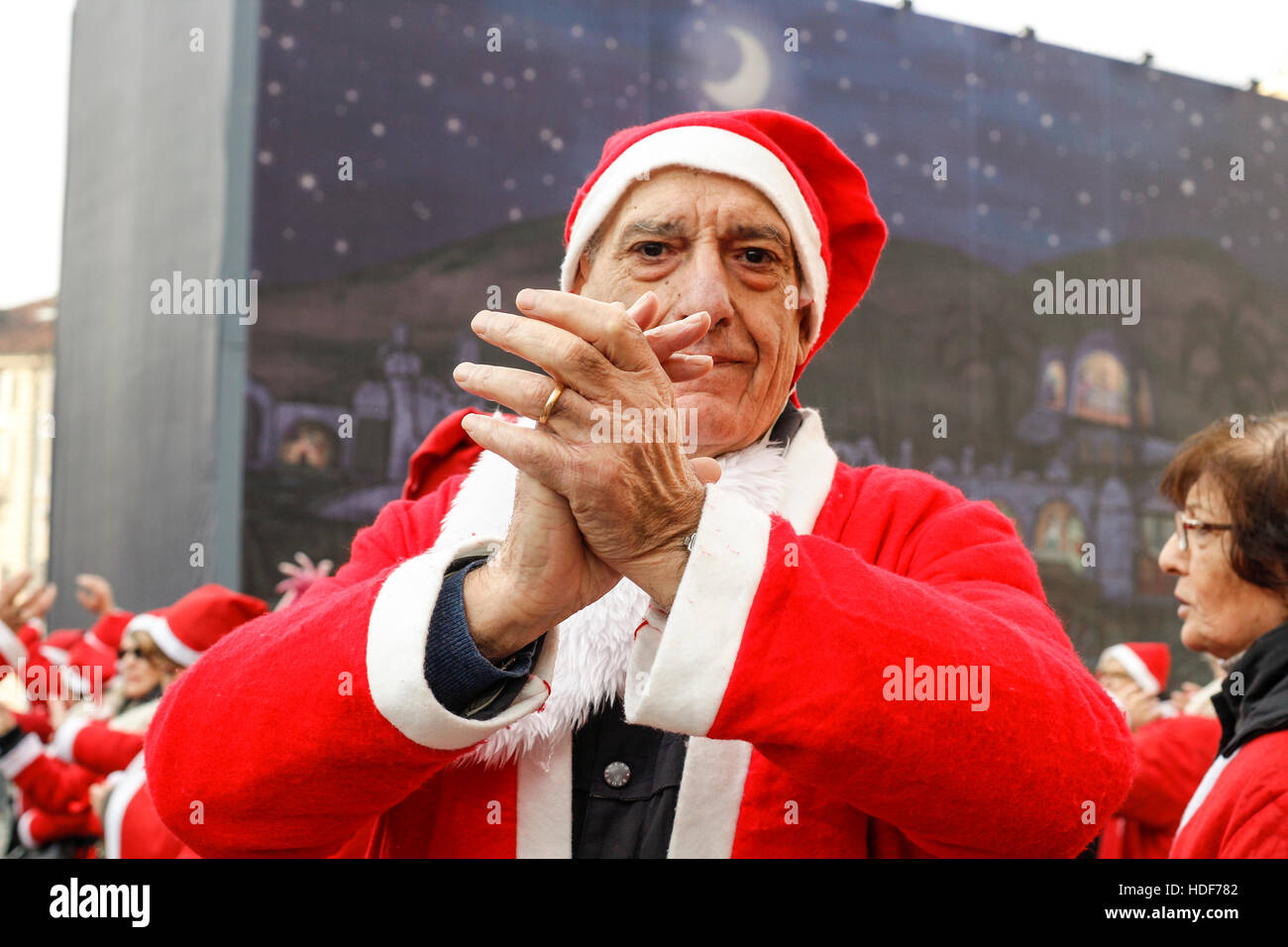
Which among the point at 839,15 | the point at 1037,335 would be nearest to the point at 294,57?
the point at 839,15

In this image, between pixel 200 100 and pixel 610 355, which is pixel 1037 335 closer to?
pixel 200 100

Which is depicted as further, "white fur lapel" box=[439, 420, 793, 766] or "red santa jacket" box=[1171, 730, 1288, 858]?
"red santa jacket" box=[1171, 730, 1288, 858]

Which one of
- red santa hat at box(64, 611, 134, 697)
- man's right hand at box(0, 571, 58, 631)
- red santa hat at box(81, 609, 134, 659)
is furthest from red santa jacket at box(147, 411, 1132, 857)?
red santa hat at box(81, 609, 134, 659)

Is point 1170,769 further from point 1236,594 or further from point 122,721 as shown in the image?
point 122,721

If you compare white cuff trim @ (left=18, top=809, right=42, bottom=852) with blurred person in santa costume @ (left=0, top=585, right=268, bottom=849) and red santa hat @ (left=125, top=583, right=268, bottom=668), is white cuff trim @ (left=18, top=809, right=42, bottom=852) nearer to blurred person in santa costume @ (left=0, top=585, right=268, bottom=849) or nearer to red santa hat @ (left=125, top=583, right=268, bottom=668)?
blurred person in santa costume @ (left=0, top=585, right=268, bottom=849)

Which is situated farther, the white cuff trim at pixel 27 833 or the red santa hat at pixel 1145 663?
the red santa hat at pixel 1145 663

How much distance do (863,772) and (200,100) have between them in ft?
19.0

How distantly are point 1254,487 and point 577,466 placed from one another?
163 cm

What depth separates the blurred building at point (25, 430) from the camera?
6340 mm

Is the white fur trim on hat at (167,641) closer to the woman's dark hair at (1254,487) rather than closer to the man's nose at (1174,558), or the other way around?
the man's nose at (1174,558)

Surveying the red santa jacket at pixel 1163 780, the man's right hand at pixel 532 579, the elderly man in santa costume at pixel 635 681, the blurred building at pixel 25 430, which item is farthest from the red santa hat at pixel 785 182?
the blurred building at pixel 25 430

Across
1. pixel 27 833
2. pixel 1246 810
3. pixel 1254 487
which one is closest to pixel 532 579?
pixel 1246 810

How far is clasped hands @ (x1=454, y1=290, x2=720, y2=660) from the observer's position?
97 centimetres

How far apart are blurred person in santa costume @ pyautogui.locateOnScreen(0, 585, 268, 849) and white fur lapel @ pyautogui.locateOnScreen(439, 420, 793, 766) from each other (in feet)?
11.2
